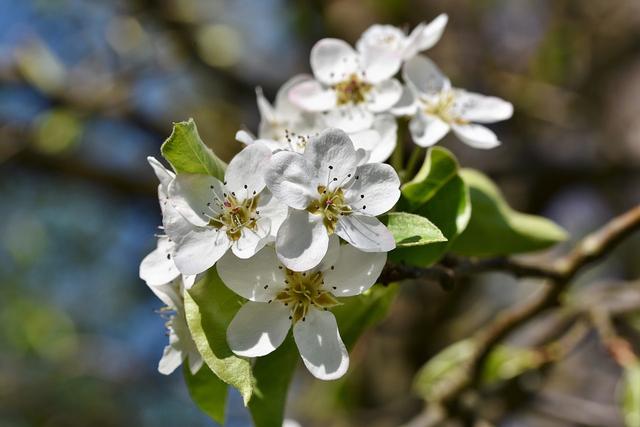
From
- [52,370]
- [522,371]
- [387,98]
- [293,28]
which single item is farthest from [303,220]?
[52,370]

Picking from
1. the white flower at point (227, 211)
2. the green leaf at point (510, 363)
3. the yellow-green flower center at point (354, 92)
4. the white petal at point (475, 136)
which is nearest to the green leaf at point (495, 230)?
the white petal at point (475, 136)

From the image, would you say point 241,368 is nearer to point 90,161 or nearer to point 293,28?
point 90,161

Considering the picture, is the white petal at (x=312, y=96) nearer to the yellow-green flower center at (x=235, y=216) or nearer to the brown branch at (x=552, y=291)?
the yellow-green flower center at (x=235, y=216)

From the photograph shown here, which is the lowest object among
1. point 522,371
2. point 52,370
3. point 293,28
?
point 52,370

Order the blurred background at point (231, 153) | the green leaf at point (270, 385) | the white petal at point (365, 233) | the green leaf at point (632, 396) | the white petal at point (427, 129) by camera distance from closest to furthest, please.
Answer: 1. the white petal at point (365, 233)
2. the green leaf at point (270, 385)
3. the white petal at point (427, 129)
4. the green leaf at point (632, 396)
5. the blurred background at point (231, 153)

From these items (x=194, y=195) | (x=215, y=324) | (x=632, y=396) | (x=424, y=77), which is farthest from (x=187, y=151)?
(x=632, y=396)
